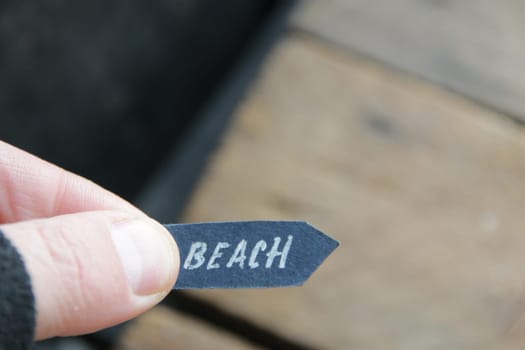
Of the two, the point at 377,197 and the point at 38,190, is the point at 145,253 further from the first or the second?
the point at 377,197

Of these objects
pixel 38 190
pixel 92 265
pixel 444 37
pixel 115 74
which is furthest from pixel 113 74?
pixel 92 265

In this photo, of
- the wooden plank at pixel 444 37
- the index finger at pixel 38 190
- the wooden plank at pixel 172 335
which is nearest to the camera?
the index finger at pixel 38 190

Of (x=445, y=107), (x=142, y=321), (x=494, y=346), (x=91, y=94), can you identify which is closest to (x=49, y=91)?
(x=91, y=94)

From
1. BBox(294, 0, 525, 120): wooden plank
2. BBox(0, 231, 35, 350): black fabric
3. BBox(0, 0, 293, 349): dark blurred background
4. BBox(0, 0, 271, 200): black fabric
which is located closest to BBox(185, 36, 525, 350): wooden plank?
BBox(294, 0, 525, 120): wooden plank

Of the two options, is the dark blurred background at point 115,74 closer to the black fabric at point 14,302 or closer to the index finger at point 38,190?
the index finger at point 38,190

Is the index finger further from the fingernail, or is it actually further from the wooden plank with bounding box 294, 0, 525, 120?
the wooden plank with bounding box 294, 0, 525, 120

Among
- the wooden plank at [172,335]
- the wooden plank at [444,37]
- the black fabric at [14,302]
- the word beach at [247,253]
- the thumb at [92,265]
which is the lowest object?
the wooden plank at [172,335]

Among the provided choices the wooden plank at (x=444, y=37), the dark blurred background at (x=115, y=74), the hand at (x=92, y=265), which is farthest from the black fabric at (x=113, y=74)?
the hand at (x=92, y=265)
